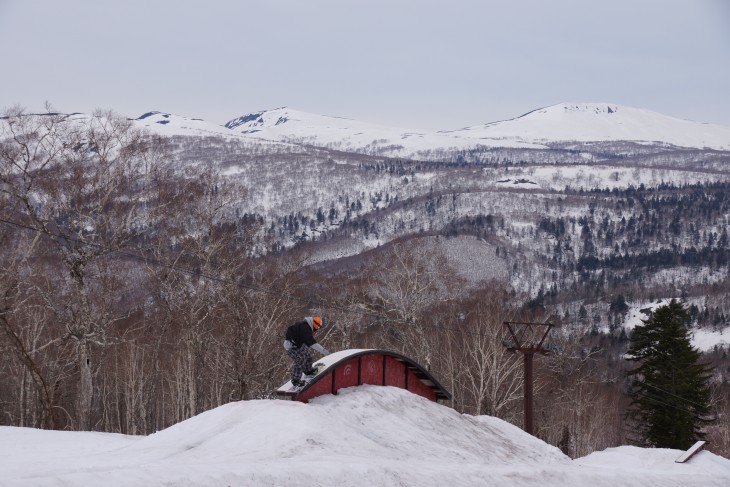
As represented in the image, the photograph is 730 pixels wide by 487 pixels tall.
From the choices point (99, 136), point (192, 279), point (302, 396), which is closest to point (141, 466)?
point (302, 396)

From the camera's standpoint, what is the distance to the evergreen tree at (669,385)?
43.3 m

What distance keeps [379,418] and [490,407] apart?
27718mm

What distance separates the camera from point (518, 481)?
706 inches

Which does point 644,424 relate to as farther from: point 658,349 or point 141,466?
point 141,466

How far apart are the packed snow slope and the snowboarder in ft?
2.91

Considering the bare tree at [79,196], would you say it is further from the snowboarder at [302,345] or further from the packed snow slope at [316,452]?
the snowboarder at [302,345]

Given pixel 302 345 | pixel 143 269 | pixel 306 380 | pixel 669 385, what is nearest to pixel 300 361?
pixel 302 345

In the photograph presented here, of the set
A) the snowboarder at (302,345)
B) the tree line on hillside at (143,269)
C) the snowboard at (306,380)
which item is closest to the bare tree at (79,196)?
the tree line on hillside at (143,269)

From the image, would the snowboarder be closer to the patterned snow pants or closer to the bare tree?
the patterned snow pants

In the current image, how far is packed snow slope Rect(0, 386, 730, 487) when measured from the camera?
44.4ft

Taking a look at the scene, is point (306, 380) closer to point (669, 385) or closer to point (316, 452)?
point (316, 452)

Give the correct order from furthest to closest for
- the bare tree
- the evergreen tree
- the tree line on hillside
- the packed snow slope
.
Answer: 1. the evergreen tree
2. the tree line on hillside
3. the bare tree
4. the packed snow slope

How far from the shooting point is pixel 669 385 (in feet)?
145

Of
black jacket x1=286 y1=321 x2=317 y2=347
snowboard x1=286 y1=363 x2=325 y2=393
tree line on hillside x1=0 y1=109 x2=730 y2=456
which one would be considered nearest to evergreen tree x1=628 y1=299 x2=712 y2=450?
tree line on hillside x1=0 y1=109 x2=730 y2=456
